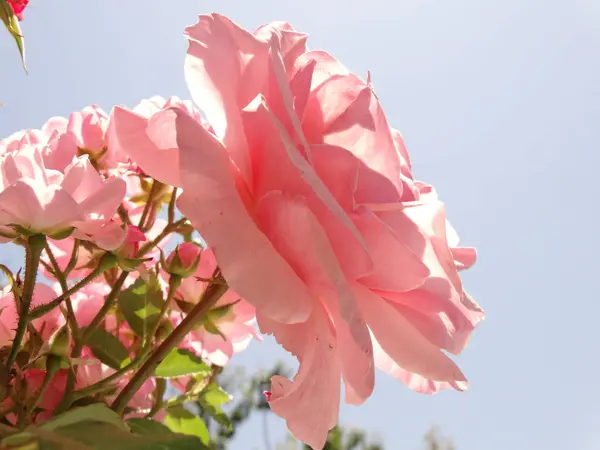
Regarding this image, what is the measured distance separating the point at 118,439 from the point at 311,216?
105 millimetres

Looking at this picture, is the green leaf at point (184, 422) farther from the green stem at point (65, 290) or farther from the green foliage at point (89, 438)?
the green foliage at point (89, 438)

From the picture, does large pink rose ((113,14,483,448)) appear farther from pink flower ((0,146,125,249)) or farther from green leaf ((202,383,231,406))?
green leaf ((202,383,231,406))

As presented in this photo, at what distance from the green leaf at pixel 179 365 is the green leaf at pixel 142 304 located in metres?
0.02

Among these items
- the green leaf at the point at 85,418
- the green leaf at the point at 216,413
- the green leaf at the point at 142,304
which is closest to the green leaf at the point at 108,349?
the green leaf at the point at 142,304

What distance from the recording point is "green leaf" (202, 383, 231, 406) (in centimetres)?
51

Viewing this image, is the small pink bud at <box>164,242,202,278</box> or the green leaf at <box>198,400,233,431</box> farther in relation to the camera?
the green leaf at <box>198,400,233,431</box>

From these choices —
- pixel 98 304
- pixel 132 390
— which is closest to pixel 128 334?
pixel 98 304

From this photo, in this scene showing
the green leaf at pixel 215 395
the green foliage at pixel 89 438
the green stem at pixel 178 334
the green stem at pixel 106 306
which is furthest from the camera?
the green leaf at pixel 215 395

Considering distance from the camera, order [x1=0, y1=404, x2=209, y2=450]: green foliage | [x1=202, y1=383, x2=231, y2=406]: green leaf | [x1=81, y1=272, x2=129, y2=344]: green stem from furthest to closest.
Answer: [x1=202, y1=383, x2=231, y2=406]: green leaf < [x1=81, y1=272, x2=129, y2=344]: green stem < [x1=0, y1=404, x2=209, y2=450]: green foliage

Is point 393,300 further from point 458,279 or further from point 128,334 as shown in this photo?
point 128,334

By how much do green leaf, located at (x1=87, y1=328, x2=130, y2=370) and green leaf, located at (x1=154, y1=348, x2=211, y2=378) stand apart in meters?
0.02

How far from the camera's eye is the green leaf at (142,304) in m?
0.42

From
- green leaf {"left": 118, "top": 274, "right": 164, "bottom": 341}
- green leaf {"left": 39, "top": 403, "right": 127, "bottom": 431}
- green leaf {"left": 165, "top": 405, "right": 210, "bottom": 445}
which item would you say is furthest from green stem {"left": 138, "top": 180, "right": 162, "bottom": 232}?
green leaf {"left": 39, "top": 403, "right": 127, "bottom": 431}

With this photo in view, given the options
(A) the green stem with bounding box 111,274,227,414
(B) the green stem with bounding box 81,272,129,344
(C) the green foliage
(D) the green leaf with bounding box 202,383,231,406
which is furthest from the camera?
(D) the green leaf with bounding box 202,383,231,406
